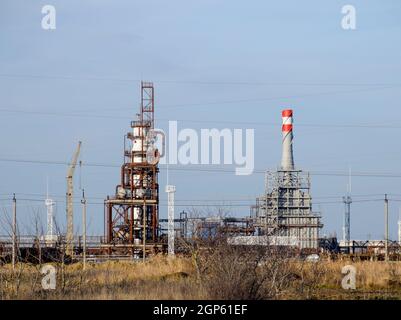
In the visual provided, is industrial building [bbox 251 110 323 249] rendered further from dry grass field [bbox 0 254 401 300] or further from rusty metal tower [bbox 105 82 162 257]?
dry grass field [bbox 0 254 401 300]

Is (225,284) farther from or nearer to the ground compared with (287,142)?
nearer to the ground

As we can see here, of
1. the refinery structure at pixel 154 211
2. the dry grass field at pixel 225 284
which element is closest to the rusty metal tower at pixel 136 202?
the refinery structure at pixel 154 211

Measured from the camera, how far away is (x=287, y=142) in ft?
251

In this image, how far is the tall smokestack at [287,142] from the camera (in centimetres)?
7569

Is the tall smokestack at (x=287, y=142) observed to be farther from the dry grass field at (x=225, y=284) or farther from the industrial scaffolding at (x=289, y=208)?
the dry grass field at (x=225, y=284)

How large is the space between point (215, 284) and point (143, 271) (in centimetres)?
1745

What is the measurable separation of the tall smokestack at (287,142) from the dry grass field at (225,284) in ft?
131

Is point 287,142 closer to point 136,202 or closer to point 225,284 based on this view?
point 136,202

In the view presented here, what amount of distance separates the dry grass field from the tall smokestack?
40043mm

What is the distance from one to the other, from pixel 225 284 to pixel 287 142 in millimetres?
56659

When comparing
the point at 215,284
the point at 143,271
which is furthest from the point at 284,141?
the point at 215,284

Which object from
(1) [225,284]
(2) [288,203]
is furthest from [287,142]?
(1) [225,284]
